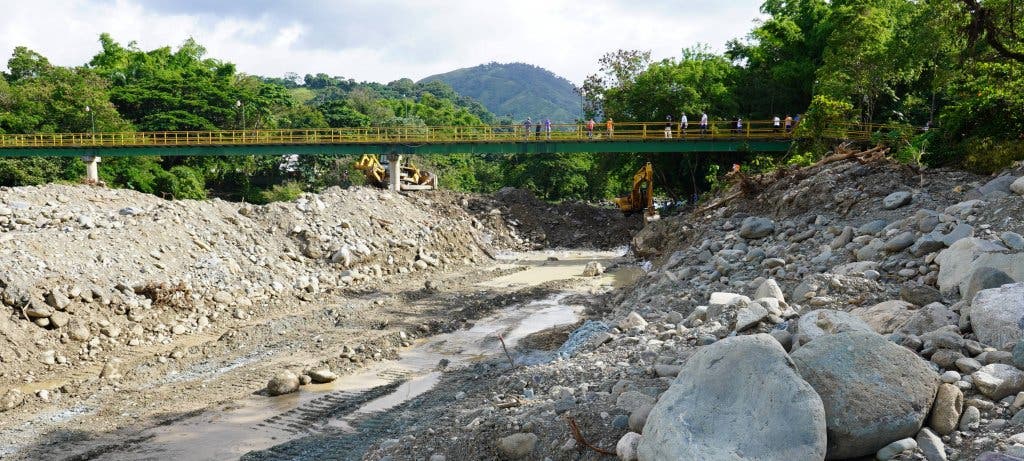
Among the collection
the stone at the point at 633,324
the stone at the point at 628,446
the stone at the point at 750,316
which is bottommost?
the stone at the point at 633,324

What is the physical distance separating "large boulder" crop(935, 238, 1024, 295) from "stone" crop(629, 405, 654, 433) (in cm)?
369

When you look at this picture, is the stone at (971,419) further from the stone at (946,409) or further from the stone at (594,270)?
the stone at (594,270)

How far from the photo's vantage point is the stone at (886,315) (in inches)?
282

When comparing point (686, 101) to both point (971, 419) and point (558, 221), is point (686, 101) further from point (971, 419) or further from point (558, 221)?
point (971, 419)

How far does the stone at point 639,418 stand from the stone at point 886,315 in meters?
2.63

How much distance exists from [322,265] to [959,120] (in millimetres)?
15856

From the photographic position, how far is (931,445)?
16.2 feet

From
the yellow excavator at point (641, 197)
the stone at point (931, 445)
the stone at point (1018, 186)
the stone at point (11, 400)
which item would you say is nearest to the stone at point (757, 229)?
the stone at point (1018, 186)

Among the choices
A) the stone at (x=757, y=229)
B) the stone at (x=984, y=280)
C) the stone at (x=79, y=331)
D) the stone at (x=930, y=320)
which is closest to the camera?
the stone at (x=930, y=320)

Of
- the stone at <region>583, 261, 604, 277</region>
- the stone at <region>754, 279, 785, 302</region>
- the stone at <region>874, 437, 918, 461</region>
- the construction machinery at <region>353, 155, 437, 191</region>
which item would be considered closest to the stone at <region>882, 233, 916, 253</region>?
the stone at <region>754, 279, 785, 302</region>

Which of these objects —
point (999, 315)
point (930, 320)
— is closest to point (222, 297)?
point (930, 320)

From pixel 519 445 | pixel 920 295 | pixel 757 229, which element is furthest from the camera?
pixel 757 229

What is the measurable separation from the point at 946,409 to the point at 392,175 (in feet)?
97.5

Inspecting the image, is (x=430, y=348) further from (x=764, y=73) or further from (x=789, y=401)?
(x=764, y=73)
